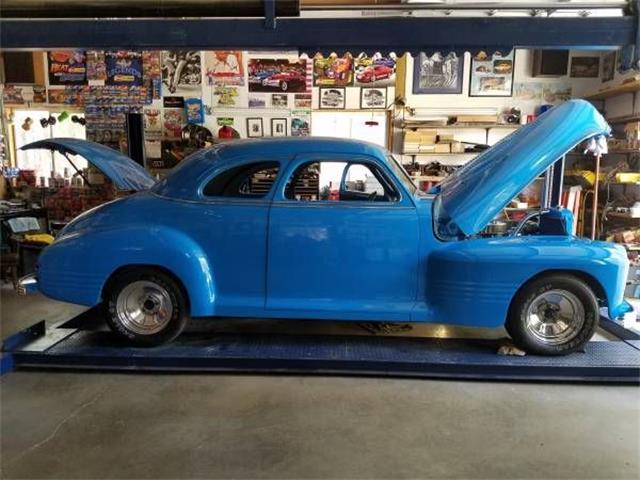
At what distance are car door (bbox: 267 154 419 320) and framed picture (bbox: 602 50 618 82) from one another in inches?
263

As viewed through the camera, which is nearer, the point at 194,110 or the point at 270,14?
the point at 270,14

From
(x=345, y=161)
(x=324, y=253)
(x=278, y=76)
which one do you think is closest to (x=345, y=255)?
(x=324, y=253)

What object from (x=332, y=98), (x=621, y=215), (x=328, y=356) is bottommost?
(x=328, y=356)

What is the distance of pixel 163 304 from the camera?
13.4 ft

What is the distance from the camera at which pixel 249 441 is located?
2934 millimetres

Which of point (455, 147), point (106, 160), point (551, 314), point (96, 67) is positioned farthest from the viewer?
point (96, 67)

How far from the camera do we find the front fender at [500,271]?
380 centimetres

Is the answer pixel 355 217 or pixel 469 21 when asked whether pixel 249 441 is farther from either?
pixel 469 21

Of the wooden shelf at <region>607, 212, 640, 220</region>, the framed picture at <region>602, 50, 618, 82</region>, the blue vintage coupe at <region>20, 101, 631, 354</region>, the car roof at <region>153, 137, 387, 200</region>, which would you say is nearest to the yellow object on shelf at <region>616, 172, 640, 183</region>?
the wooden shelf at <region>607, 212, 640, 220</region>

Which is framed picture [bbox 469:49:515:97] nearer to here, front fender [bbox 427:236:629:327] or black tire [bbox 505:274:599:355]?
front fender [bbox 427:236:629:327]

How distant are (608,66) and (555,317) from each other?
6645 mm

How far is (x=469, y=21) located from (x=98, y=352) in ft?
12.5

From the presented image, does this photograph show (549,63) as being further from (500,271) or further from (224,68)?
(500,271)

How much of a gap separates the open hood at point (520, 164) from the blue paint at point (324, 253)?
0.03m
